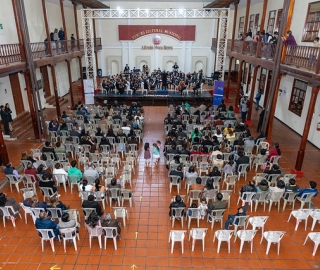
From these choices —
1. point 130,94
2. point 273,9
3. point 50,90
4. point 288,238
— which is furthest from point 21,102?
point 273,9

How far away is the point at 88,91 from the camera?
65.3ft

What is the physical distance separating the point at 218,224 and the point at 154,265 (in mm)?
2367

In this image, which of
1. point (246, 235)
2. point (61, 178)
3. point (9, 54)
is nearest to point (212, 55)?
point (9, 54)

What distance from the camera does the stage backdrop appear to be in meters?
27.7

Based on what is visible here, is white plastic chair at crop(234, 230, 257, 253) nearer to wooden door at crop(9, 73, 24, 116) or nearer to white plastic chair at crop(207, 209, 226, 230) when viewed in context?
white plastic chair at crop(207, 209, 226, 230)

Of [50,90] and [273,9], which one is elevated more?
[273,9]

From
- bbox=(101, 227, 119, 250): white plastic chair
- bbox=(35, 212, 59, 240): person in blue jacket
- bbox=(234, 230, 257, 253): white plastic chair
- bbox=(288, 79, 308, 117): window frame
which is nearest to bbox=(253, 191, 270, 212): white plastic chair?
bbox=(234, 230, 257, 253): white plastic chair

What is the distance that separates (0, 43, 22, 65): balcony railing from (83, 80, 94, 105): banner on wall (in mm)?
7287

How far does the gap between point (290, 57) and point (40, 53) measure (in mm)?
12750

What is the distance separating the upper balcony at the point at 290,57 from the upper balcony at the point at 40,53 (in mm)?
11641

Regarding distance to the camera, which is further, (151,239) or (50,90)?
(50,90)

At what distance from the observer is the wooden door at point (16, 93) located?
619 inches

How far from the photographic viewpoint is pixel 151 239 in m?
7.27

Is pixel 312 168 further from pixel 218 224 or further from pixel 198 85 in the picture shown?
pixel 198 85
